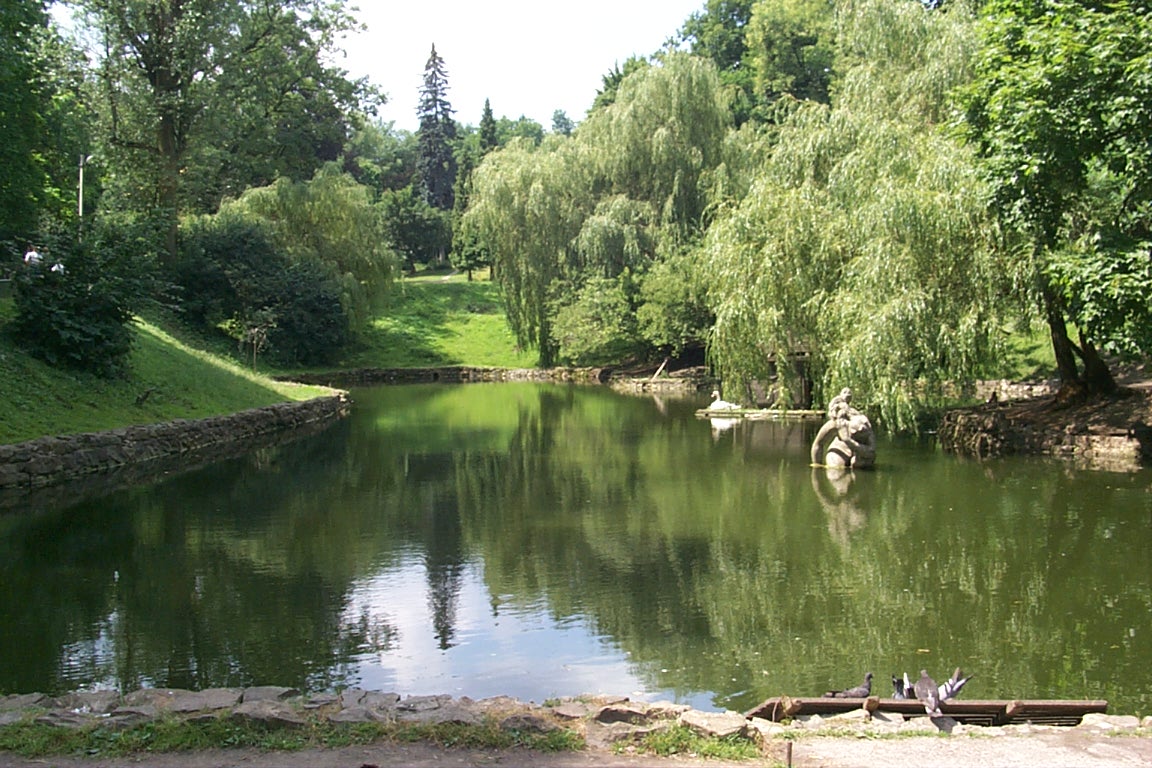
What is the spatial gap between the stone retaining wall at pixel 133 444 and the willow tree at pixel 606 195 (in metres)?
14.3

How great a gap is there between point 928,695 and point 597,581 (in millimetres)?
4494

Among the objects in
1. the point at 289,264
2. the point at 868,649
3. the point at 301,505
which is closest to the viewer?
the point at 868,649

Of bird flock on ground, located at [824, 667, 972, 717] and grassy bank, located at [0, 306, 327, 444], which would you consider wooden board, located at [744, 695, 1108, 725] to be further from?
grassy bank, located at [0, 306, 327, 444]

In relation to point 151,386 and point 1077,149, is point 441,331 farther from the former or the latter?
point 1077,149

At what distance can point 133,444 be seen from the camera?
18141 mm

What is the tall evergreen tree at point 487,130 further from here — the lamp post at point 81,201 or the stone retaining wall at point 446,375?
the lamp post at point 81,201

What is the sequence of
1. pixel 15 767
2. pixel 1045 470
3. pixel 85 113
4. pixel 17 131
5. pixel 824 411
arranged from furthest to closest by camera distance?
pixel 85 113
pixel 824 411
pixel 17 131
pixel 1045 470
pixel 15 767

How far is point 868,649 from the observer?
7746 millimetres

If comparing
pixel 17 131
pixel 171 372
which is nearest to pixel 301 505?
pixel 171 372

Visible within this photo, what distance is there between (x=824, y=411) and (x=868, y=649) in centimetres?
1504

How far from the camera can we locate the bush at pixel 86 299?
1916 cm

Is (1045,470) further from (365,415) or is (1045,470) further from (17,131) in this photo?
(17,131)

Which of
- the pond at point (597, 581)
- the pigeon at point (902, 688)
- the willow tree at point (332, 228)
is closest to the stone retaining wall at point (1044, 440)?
the pond at point (597, 581)

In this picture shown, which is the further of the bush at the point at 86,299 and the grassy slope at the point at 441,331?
the grassy slope at the point at 441,331
